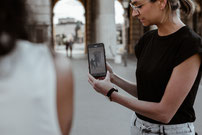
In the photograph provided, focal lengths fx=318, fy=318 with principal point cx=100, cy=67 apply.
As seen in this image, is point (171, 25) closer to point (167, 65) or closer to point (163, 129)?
point (167, 65)

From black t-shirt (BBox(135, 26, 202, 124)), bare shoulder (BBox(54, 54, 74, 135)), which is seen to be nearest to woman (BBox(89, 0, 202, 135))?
black t-shirt (BBox(135, 26, 202, 124))

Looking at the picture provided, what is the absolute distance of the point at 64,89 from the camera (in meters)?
0.83

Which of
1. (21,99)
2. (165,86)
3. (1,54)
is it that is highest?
(1,54)

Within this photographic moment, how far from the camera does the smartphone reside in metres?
1.99

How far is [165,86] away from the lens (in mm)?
1667

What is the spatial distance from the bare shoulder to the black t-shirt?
841 mm

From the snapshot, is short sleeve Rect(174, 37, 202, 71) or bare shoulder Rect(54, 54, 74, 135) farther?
short sleeve Rect(174, 37, 202, 71)

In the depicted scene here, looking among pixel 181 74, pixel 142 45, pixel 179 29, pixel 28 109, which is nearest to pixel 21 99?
pixel 28 109

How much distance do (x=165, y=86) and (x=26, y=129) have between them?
1.02 meters

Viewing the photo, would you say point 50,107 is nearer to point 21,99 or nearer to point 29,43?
point 21,99

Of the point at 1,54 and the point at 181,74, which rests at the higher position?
the point at 1,54

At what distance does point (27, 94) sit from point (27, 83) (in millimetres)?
28

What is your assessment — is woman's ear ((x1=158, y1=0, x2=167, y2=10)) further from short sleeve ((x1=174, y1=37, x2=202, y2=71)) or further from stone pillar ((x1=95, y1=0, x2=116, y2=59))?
stone pillar ((x1=95, y1=0, x2=116, y2=59))

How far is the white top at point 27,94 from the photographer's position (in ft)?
2.57
